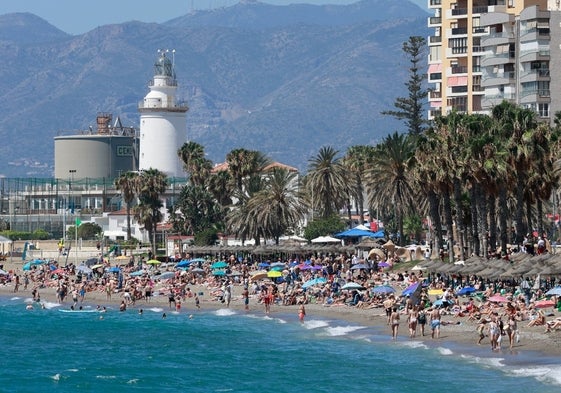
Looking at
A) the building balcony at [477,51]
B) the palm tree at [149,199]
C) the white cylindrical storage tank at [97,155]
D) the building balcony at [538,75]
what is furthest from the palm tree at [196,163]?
the white cylindrical storage tank at [97,155]

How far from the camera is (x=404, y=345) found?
55031 mm

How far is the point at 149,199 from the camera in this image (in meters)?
113

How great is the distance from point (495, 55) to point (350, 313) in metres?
42.4

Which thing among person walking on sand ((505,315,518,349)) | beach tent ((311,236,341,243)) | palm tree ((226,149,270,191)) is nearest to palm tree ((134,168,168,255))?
palm tree ((226,149,270,191))

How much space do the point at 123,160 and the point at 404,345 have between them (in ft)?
439

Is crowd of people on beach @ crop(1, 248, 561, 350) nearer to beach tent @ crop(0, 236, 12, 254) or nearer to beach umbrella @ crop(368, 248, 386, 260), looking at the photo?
beach umbrella @ crop(368, 248, 386, 260)

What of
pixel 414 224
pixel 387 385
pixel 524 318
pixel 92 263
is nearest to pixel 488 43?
pixel 414 224

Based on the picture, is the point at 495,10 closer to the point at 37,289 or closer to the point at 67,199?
the point at 37,289

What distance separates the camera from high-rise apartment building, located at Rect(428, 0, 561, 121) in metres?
98.1

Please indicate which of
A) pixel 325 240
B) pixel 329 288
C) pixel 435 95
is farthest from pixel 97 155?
pixel 329 288

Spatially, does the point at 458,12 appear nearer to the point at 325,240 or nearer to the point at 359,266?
the point at 325,240

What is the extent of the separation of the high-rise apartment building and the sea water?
29.3 meters

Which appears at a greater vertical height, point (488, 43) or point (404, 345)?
point (488, 43)

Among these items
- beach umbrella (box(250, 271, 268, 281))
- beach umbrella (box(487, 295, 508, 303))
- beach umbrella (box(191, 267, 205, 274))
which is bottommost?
beach umbrella (box(487, 295, 508, 303))
